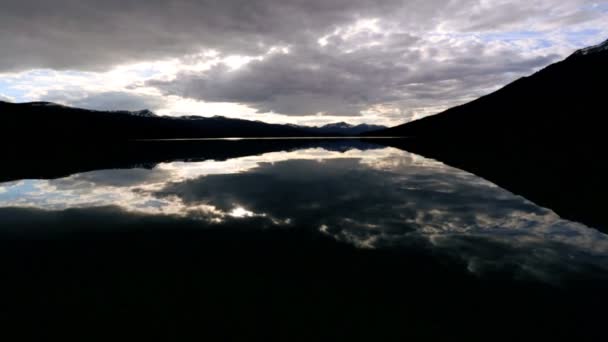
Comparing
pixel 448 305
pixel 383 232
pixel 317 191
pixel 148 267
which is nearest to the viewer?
pixel 448 305

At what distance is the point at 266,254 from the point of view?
12.9m

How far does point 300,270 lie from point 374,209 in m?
10.2

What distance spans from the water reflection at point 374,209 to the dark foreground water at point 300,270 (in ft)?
0.44

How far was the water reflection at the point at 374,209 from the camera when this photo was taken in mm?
13242

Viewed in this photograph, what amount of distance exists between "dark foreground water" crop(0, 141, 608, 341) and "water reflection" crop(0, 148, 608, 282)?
13cm

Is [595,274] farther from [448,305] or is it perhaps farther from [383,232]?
[383,232]

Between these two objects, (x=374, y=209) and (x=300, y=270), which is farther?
(x=374, y=209)

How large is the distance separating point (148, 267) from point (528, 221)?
63.2 feet

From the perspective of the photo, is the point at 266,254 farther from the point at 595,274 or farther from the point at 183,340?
the point at 595,274

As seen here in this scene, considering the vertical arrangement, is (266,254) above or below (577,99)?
below

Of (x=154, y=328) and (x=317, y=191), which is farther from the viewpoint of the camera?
(x=317, y=191)

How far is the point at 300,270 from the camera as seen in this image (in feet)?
37.1

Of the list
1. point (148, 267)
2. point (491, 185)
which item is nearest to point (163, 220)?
point (148, 267)

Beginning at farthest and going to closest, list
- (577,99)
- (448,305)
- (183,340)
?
(577,99) < (448,305) < (183,340)
